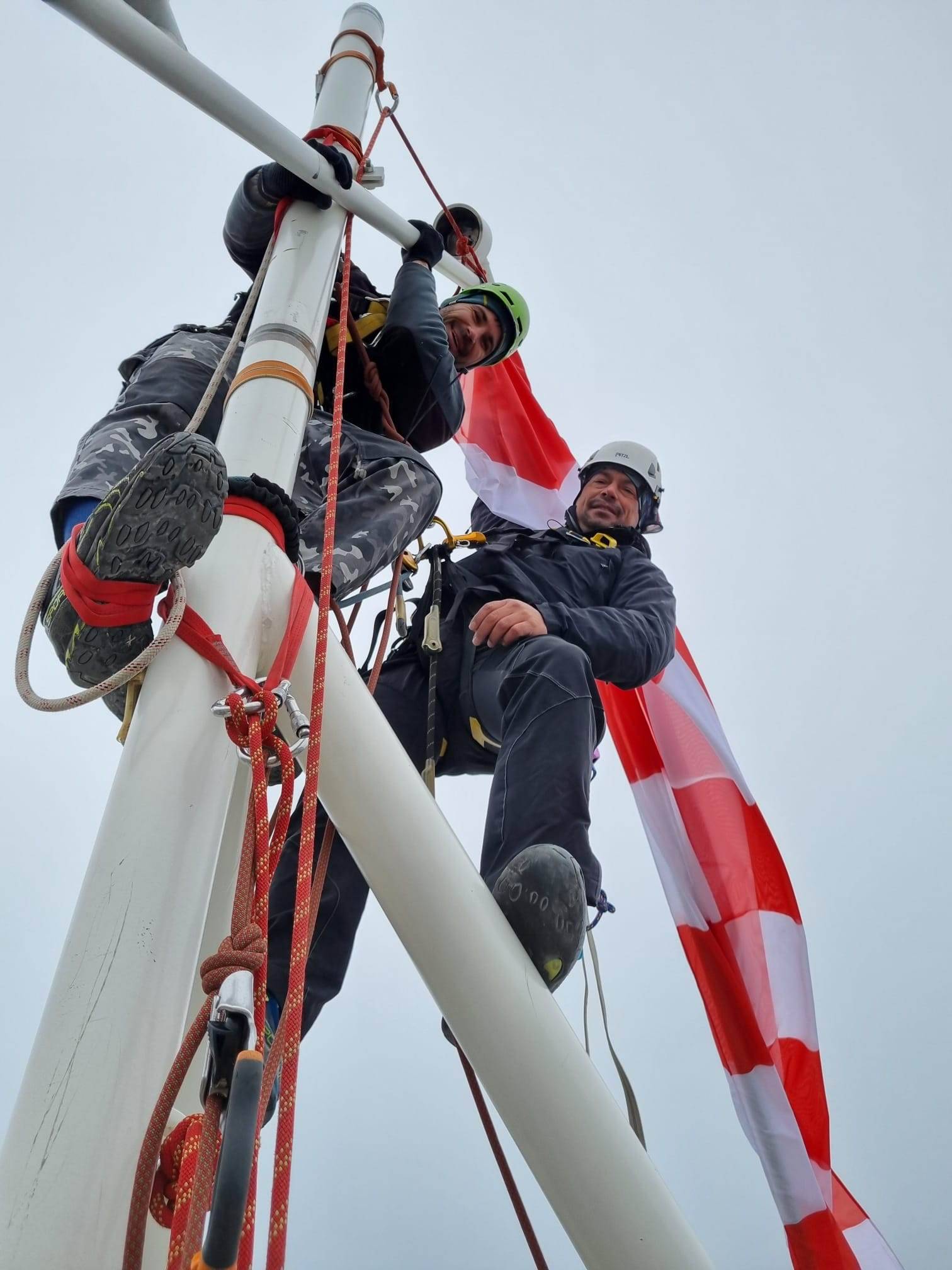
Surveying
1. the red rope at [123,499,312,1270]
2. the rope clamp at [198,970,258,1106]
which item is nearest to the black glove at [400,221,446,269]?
the red rope at [123,499,312,1270]

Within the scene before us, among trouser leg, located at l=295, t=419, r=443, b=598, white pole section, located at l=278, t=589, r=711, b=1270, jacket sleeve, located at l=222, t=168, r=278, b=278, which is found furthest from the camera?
jacket sleeve, located at l=222, t=168, r=278, b=278

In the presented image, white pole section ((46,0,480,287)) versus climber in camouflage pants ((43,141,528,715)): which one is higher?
white pole section ((46,0,480,287))

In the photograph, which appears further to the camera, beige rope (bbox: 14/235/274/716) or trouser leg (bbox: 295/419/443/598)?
trouser leg (bbox: 295/419/443/598)

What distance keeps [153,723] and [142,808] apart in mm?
133

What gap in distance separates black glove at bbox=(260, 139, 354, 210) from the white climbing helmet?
6.41 ft

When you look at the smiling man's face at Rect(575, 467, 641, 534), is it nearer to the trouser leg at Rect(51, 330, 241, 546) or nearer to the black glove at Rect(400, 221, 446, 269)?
the black glove at Rect(400, 221, 446, 269)

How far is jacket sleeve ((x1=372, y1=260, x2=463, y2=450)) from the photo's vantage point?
2727 millimetres

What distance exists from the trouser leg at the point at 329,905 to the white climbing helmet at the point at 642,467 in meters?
1.69

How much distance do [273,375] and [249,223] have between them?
784mm

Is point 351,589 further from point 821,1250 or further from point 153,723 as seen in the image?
point 821,1250

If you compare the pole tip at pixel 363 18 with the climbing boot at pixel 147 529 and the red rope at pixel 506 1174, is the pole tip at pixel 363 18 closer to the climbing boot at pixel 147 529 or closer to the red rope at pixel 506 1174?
the climbing boot at pixel 147 529

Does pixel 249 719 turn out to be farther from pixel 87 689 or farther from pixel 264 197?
pixel 264 197

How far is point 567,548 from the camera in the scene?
3.40m

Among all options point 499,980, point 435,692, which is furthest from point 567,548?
point 499,980
